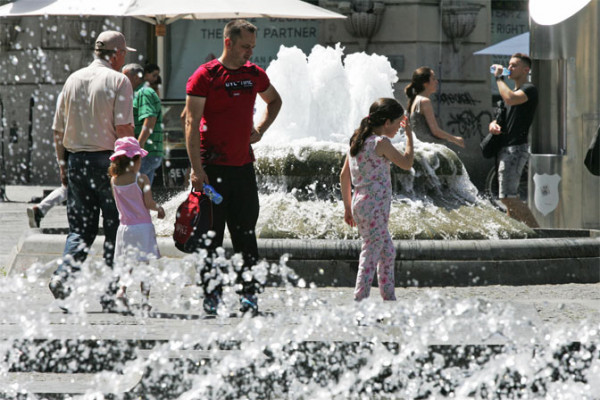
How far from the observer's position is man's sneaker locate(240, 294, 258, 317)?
6231 mm

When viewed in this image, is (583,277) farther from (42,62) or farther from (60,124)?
(42,62)

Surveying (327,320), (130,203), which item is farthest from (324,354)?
(130,203)

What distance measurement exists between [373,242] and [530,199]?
182 inches

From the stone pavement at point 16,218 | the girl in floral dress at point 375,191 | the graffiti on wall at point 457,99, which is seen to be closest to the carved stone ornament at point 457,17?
the graffiti on wall at point 457,99

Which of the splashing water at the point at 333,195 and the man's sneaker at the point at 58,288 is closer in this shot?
the man's sneaker at the point at 58,288

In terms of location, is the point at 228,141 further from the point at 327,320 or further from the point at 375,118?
the point at 327,320

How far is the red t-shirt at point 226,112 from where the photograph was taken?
641 centimetres

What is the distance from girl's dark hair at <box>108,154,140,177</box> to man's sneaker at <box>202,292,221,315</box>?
0.82 meters

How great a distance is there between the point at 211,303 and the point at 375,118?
4.37 ft

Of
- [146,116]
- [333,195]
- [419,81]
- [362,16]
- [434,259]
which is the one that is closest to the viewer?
[434,259]

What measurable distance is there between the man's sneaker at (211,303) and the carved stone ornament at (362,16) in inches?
520

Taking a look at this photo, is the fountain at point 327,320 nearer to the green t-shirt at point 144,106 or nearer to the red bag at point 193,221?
the red bag at point 193,221

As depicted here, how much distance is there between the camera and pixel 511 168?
9805 mm

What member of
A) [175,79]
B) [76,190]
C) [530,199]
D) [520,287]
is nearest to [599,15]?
[530,199]
